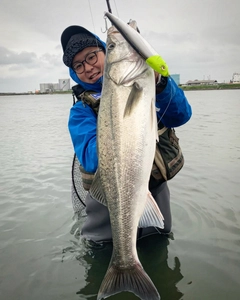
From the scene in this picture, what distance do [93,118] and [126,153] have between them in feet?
4.35

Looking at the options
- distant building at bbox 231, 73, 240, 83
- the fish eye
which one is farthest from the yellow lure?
distant building at bbox 231, 73, 240, 83

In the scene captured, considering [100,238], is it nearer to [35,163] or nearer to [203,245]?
[203,245]

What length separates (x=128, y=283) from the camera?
2.76 m

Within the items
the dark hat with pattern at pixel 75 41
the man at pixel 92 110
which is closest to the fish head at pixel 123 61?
the man at pixel 92 110

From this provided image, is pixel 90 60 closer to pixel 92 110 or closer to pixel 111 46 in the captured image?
pixel 92 110

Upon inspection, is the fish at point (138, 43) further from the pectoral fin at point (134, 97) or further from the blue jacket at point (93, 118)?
the blue jacket at point (93, 118)

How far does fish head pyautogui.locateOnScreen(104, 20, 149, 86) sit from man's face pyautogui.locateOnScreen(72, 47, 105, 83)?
4.59 ft

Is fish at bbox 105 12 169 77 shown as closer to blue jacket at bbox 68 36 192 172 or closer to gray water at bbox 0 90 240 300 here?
blue jacket at bbox 68 36 192 172

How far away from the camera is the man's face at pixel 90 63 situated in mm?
3912

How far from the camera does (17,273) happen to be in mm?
4234

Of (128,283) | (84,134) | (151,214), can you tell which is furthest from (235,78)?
(128,283)

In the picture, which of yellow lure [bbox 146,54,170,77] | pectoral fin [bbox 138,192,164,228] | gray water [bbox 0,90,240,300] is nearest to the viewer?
yellow lure [bbox 146,54,170,77]

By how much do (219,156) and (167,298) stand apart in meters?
7.18

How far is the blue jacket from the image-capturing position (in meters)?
3.22
